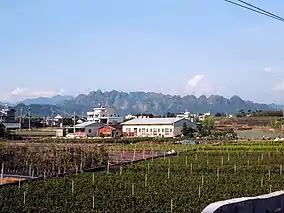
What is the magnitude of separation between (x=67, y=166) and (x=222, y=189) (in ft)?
30.8

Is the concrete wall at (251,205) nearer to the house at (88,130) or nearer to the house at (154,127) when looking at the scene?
the house at (154,127)

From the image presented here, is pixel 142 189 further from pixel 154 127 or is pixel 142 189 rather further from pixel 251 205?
pixel 154 127

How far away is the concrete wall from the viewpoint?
4887mm

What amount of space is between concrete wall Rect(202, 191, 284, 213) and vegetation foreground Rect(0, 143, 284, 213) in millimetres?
4327

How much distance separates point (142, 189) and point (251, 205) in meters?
8.20

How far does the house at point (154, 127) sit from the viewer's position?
5081 cm

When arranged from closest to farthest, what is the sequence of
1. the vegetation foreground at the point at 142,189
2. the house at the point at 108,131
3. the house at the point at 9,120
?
the vegetation foreground at the point at 142,189 < the house at the point at 108,131 < the house at the point at 9,120

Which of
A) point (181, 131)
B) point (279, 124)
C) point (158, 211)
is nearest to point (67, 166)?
point (158, 211)

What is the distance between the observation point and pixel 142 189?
44.1 feet

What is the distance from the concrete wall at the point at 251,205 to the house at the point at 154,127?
145 feet

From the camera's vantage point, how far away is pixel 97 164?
73.1ft

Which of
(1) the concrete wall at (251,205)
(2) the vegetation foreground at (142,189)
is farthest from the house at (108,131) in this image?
(1) the concrete wall at (251,205)

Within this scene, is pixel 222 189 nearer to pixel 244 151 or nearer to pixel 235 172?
pixel 235 172

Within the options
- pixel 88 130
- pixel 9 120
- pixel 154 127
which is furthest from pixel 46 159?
pixel 9 120
